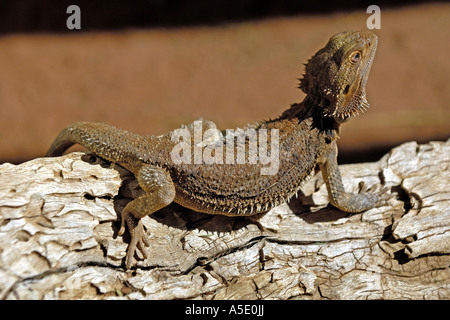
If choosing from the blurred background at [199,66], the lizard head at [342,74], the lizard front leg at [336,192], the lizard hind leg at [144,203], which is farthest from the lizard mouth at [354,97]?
the blurred background at [199,66]

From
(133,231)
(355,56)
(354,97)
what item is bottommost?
(133,231)

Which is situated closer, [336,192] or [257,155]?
[257,155]

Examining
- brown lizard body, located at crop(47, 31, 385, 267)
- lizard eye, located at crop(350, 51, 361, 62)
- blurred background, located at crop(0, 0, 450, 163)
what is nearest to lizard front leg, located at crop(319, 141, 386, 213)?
brown lizard body, located at crop(47, 31, 385, 267)

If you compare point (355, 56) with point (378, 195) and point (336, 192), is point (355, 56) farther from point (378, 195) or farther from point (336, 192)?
point (378, 195)

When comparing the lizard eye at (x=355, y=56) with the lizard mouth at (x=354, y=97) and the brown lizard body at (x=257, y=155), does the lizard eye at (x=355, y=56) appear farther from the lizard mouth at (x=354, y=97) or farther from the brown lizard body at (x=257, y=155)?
the lizard mouth at (x=354, y=97)

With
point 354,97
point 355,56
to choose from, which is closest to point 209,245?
point 354,97

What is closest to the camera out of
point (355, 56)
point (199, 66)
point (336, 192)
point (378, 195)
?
point (355, 56)
